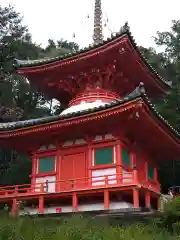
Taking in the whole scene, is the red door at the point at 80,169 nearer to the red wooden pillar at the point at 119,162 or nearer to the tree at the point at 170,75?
the red wooden pillar at the point at 119,162

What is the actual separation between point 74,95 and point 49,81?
57.3 inches

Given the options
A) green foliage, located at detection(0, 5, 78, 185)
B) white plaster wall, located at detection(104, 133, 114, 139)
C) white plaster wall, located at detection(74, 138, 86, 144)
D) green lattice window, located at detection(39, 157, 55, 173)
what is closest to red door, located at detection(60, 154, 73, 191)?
green lattice window, located at detection(39, 157, 55, 173)

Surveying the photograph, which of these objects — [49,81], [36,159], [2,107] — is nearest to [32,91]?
[2,107]

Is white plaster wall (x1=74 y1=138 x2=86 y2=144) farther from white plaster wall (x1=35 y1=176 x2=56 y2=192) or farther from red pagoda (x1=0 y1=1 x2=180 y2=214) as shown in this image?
white plaster wall (x1=35 y1=176 x2=56 y2=192)

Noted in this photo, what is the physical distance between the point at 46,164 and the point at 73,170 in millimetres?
1479

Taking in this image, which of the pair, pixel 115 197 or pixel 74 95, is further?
pixel 74 95

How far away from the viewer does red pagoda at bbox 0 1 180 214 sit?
14.8 m

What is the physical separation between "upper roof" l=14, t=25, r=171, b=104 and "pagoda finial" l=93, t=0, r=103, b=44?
423cm

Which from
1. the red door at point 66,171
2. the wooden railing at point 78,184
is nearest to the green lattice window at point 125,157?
the wooden railing at point 78,184

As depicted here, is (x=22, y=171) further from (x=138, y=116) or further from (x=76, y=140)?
(x=138, y=116)

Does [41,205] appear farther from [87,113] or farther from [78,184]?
[87,113]

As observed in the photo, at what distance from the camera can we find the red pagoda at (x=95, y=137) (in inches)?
583

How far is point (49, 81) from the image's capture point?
1909cm

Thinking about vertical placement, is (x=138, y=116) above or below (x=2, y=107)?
below
